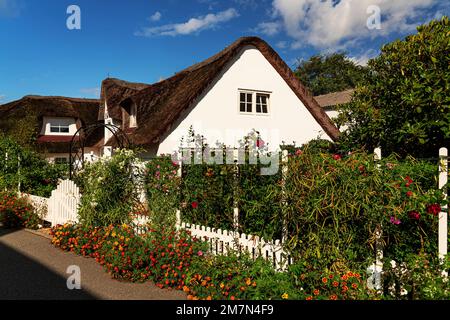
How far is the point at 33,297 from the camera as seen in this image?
4.52m

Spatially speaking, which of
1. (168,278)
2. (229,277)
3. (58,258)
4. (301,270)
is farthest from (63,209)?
(301,270)

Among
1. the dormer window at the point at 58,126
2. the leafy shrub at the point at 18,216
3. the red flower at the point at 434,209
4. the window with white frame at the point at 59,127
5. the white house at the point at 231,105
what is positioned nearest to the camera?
the red flower at the point at 434,209

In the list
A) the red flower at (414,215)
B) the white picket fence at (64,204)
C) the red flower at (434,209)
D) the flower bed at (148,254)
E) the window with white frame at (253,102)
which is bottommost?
the flower bed at (148,254)

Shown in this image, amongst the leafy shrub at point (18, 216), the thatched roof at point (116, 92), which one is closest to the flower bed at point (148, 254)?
the leafy shrub at point (18, 216)

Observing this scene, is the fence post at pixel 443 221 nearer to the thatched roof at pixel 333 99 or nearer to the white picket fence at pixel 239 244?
the white picket fence at pixel 239 244

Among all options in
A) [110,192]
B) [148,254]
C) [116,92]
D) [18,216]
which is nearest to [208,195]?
[148,254]

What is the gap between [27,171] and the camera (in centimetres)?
1048

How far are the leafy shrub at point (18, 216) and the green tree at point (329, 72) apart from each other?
40873 millimetres

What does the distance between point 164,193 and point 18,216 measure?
4902 mm

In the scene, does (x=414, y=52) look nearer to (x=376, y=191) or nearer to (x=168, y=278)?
(x=376, y=191)

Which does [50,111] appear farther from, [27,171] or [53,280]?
[53,280]

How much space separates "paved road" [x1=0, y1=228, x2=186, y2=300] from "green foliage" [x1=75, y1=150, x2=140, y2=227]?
0.95m

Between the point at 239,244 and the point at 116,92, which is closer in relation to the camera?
the point at 239,244

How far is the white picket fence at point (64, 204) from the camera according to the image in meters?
7.94
